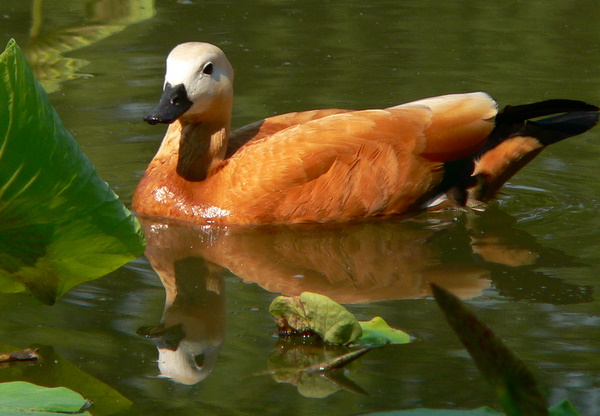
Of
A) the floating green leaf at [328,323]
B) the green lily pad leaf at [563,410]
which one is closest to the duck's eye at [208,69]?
the floating green leaf at [328,323]

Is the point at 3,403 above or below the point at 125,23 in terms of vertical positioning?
above

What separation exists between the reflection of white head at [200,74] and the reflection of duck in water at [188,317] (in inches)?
36.5

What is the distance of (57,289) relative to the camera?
332 cm

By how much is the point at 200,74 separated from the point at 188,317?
200 cm

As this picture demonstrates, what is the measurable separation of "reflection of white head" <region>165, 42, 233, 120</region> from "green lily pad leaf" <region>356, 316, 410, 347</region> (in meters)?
2.34

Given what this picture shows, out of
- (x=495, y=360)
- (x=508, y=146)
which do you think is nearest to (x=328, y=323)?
(x=495, y=360)

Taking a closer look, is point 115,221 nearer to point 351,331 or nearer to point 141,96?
point 351,331

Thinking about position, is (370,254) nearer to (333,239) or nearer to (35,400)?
(333,239)

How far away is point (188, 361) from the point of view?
401 centimetres

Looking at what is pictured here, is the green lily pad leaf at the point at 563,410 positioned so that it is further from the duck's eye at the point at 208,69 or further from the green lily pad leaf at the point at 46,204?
the duck's eye at the point at 208,69

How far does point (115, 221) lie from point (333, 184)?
10.2ft

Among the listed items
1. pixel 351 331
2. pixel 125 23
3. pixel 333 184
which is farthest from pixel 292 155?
pixel 125 23

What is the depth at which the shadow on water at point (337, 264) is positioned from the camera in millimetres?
4535

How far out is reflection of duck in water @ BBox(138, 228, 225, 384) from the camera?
156 inches
